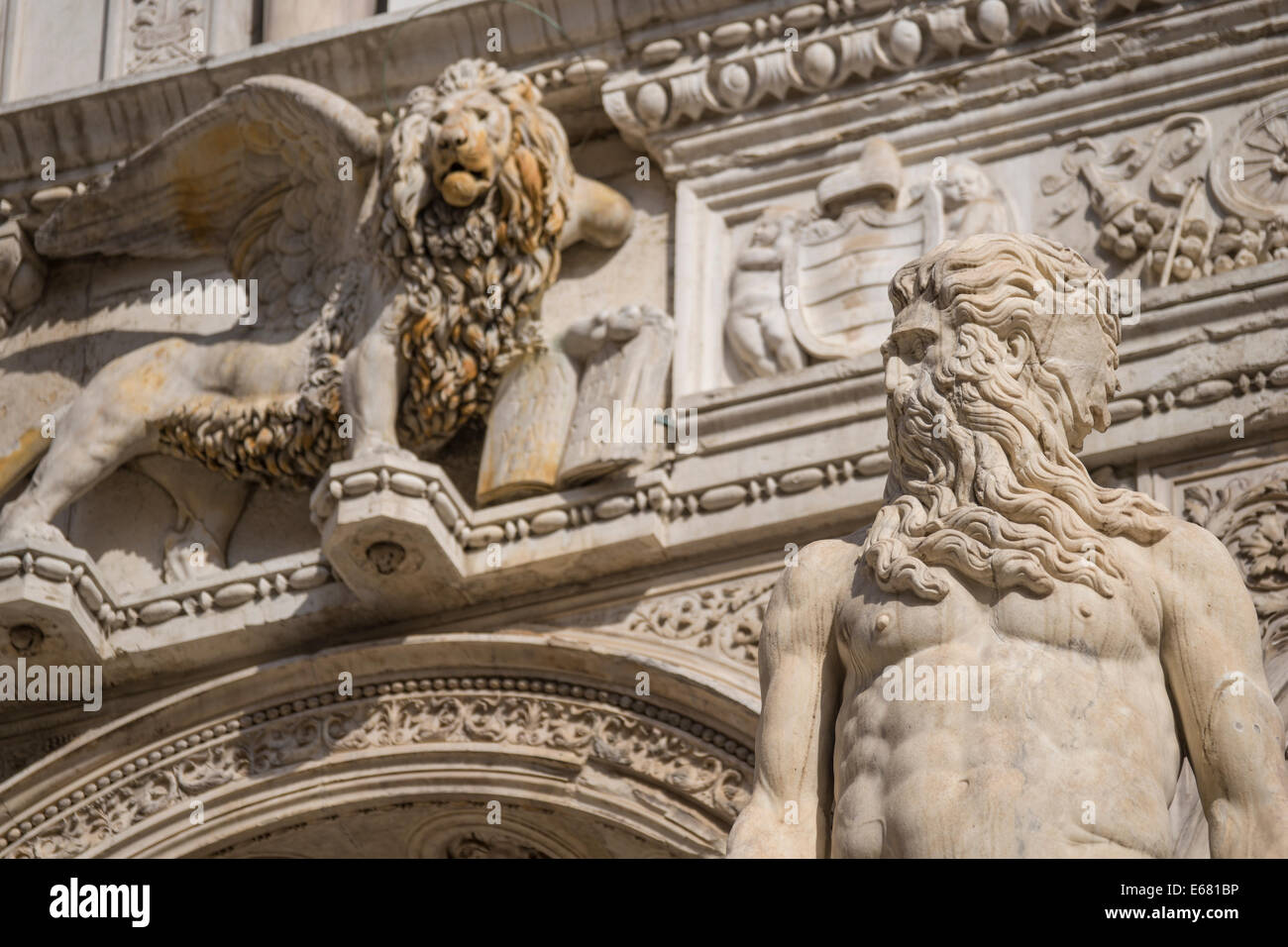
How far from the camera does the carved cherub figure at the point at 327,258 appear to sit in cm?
966

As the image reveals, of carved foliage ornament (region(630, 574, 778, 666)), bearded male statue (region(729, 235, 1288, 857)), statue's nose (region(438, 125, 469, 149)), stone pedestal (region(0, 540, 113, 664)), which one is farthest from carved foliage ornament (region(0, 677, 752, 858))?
bearded male statue (region(729, 235, 1288, 857))

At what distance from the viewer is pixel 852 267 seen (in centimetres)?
952

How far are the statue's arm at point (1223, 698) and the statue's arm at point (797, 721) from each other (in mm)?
650

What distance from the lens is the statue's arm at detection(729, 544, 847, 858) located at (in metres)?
6.10

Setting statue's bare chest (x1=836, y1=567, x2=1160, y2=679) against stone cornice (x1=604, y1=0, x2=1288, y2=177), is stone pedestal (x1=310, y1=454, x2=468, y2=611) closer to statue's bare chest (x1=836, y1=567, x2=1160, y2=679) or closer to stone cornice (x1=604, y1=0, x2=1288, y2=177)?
stone cornice (x1=604, y1=0, x2=1288, y2=177)

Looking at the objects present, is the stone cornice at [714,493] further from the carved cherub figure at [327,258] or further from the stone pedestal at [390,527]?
the carved cherub figure at [327,258]

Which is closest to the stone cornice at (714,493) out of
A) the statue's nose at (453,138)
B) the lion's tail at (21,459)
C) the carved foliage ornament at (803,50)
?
the lion's tail at (21,459)

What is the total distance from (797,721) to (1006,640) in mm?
446

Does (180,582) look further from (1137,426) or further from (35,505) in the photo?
(1137,426)

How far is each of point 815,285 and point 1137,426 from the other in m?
1.19

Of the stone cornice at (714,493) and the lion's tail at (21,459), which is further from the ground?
the lion's tail at (21,459)

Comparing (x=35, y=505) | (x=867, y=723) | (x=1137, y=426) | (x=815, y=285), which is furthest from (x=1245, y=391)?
(x=35, y=505)

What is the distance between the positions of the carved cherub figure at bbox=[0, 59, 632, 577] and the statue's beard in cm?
333

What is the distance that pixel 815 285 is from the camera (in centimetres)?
956
